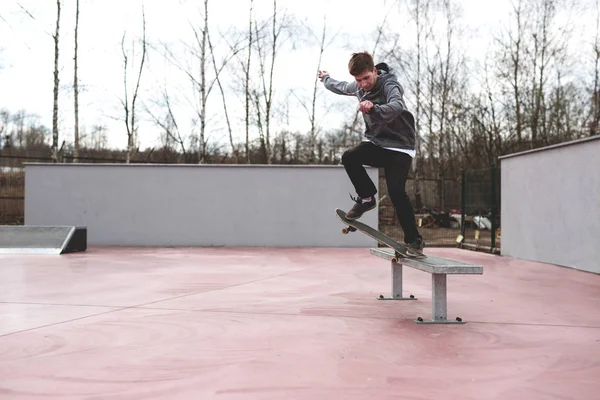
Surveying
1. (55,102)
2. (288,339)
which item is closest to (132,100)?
(55,102)

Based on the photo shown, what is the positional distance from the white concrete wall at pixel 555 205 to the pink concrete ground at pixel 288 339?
1.57 m

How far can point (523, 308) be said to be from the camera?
15.6 feet

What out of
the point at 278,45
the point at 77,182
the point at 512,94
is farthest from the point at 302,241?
the point at 512,94

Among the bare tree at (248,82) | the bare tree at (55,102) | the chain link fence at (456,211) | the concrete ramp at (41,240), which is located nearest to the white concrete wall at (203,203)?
the chain link fence at (456,211)

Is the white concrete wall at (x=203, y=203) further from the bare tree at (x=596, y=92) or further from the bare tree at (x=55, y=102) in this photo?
the bare tree at (x=596, y=92)

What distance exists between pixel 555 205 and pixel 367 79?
233 inches

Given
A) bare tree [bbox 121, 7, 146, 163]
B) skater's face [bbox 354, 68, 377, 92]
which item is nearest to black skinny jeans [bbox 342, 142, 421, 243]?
skater's face [bbox 354, 68, 377, 92]

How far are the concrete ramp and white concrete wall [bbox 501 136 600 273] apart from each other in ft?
28.2

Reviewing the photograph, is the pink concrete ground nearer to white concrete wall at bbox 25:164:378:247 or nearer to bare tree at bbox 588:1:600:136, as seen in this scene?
white concrete wall at bbox 25:164:378:247

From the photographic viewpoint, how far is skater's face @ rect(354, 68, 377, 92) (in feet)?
14.0

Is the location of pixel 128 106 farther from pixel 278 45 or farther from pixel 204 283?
pixel 204 283

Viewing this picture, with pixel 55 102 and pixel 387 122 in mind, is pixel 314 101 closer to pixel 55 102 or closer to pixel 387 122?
pixel 55 102

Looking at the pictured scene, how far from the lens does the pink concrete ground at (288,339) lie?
2.48 m

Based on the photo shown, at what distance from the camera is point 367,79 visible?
14.0 feet
